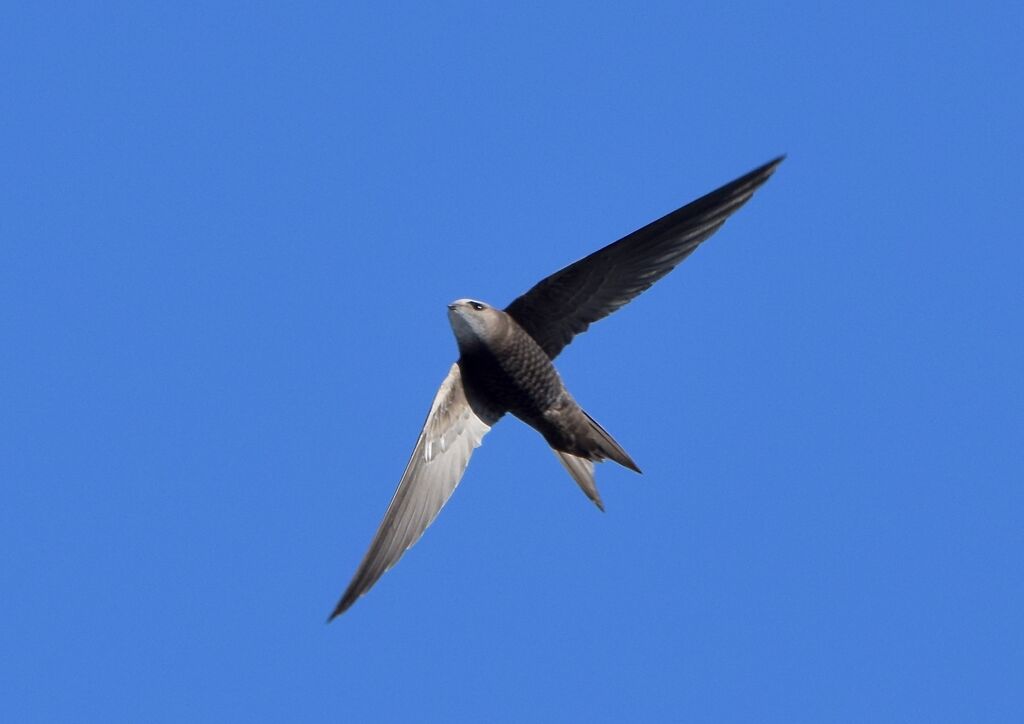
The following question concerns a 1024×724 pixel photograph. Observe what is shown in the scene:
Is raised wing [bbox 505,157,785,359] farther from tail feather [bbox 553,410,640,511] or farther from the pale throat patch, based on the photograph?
tail feather [bbox 553,410,640,511]

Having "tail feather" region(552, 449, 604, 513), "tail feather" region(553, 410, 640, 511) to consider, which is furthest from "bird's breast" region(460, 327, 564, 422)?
"tail feather" region(552, 449, 604, 513)

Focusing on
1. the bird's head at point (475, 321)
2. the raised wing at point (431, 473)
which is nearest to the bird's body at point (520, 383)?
the bird's head at point (475, 321)

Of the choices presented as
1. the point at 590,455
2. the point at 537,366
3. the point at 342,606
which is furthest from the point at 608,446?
the point at 342,606

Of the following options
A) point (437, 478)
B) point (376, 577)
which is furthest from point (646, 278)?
point (376, 577)

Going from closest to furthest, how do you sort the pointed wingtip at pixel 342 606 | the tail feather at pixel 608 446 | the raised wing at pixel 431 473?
the pointed wingtip at pixel 342 606, the raised wing at pixel 431 473, the tail feather at pixel 608 446

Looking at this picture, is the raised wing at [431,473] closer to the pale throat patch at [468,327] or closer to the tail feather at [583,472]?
the pale throat patch at [468,327]

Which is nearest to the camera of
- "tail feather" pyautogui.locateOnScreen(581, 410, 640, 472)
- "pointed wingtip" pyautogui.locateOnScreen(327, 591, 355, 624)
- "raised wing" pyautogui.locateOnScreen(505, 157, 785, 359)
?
"pointed wingtip" pyautogui.locateOnScreen(327, 591, 355, 624)

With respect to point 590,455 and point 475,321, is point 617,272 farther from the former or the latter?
point 590,455
